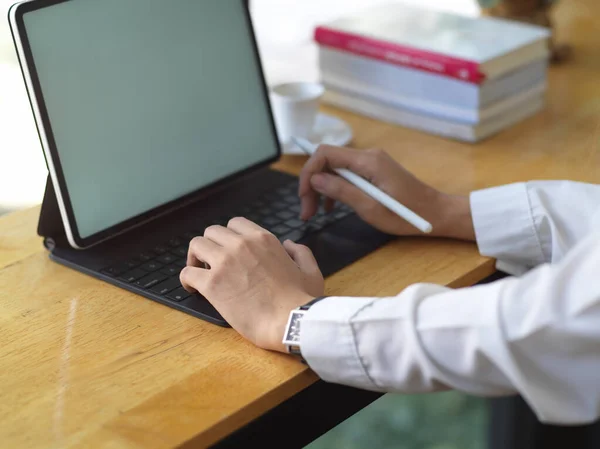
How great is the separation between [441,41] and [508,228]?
497 millimetres

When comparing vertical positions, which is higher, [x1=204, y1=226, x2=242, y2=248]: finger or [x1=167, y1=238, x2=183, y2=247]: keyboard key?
[x1=204, y1=226, x2=242, y2=248]: finger

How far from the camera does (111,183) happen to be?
3.38 feet

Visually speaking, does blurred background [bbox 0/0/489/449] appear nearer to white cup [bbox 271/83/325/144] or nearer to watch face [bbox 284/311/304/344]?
white cup [bbox 271/83/325/144]

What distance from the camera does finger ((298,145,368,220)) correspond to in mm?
1088

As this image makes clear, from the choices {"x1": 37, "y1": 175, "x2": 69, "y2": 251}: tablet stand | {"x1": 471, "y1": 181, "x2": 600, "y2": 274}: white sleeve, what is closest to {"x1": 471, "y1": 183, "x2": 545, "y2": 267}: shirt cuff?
{"x1": 471, "y1": 181, "x2": 600, "y2": 274}: white sleeve

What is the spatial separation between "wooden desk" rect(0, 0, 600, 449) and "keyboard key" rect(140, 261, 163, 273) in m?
0.05

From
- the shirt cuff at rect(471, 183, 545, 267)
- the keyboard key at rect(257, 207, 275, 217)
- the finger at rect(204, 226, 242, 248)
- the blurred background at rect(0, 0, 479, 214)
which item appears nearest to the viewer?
the finger at rect(204, 226, 242, 248)

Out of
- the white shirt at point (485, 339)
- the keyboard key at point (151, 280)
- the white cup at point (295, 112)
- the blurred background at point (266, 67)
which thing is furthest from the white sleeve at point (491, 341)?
the white cup at point (295, 112)

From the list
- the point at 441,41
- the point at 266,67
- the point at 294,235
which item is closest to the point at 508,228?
Result: the point at 294,235

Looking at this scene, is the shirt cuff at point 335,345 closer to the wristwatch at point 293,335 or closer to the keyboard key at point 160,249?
the wristwatch at point 293,335

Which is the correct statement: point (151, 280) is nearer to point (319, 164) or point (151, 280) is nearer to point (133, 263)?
point (133, 263)

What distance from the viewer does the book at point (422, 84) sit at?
4.44ft

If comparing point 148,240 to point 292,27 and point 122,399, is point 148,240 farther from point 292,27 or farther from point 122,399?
point 292,27

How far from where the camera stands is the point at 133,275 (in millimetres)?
975
